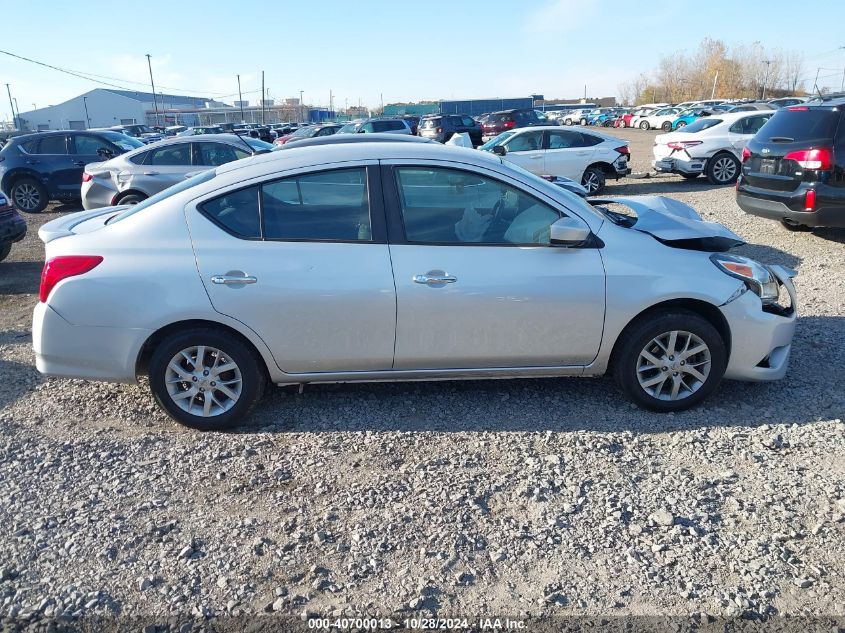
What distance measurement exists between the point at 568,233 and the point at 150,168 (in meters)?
9.22

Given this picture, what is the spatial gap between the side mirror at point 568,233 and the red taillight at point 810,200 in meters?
5.33

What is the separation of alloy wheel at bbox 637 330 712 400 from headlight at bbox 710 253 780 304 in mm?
480

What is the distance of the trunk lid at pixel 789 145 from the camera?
7664 millimetres

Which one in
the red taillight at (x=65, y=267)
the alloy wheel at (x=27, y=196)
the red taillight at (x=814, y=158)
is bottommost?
the alloy wheel at (x=27, y=196)

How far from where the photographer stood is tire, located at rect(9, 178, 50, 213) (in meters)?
14.1

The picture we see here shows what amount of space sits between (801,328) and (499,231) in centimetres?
326

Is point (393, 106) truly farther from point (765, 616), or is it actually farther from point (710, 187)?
point (765, 616)

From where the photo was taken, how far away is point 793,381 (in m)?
4.59

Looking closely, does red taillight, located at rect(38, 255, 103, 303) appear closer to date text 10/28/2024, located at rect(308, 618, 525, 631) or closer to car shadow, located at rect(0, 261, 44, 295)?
date text 10/28/2024, located at rect(308, 618, 525, 631)

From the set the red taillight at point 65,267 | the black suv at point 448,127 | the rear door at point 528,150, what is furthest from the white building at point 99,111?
the red taillight at point 65,267

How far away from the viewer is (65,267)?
151 inches

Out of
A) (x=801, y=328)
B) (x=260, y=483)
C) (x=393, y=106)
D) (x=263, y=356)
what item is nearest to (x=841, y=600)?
(x=260, y=483)

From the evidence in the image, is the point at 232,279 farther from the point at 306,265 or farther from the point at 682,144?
the point at 682,144

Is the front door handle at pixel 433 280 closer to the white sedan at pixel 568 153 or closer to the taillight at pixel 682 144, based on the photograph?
the white sedan at pixel 568 153
